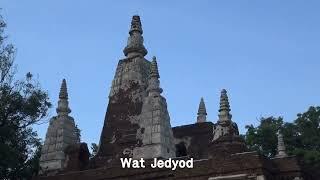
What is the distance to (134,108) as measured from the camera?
2183 cm

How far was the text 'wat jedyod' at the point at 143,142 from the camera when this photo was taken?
1738 centimetres

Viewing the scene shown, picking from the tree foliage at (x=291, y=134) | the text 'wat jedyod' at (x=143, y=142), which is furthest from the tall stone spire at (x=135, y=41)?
the tree foliage at (x=291, y=134)

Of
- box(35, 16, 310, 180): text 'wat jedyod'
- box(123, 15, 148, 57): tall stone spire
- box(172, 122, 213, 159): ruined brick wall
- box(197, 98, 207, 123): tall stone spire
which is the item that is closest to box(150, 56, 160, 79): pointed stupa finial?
box(35, 16, 310, 180): text 'wat jedyod'

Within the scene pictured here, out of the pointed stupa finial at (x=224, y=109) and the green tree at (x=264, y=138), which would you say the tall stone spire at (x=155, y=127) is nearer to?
the pointed stupa finial at (x=224, y=109)

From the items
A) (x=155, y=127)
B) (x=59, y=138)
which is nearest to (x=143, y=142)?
(x=155, y=127)

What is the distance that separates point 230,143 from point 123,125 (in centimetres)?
542

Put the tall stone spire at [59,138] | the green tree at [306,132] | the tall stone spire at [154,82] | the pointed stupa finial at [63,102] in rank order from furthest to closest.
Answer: the green tree at [306,132] → the pointed stupa finial at [63,102] → the tall stone spire at [59,138] → the tall stone spire at [154,82]

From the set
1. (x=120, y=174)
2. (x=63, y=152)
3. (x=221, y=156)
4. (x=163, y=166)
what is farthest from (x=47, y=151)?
(x=221, y=156)

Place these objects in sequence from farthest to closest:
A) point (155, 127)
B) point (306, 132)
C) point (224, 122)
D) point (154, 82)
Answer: point (306, 132), point (154, 82), point (155, 127), point (224, 122)

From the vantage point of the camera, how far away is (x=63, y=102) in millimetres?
Result: 22406

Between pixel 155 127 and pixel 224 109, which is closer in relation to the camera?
pixel 224 109

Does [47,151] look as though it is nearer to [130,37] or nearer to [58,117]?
[58,117]

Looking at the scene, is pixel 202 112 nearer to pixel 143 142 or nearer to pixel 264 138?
pixel 264 138

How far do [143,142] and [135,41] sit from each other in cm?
600
